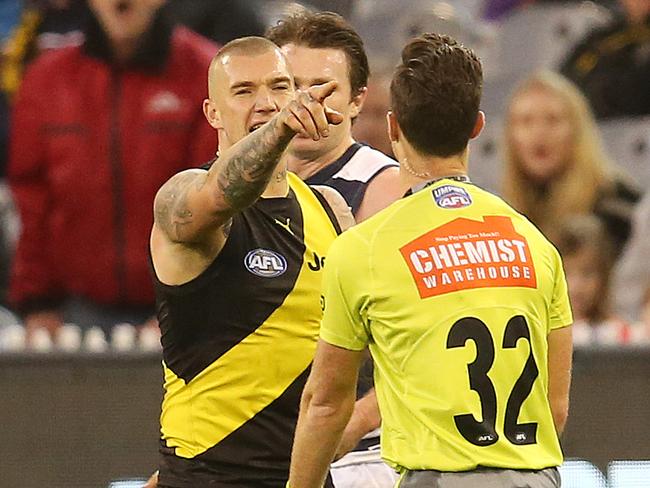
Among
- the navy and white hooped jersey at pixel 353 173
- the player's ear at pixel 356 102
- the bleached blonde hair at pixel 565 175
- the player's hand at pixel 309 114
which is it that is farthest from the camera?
the bleached blonde hair at pixel 565 175

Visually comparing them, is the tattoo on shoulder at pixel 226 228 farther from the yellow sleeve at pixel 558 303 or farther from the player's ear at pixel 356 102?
the player's ear at pixel 356 102

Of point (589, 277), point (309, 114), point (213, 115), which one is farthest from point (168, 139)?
point (309, 114)

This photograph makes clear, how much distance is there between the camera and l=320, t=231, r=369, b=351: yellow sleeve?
3.75m

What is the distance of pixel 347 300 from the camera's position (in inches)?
148

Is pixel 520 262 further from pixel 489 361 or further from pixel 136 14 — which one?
pixel 136 14

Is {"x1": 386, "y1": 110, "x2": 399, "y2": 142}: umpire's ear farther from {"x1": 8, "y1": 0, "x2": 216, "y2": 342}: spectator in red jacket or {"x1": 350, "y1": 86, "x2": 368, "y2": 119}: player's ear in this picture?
{"x1": 8, "y1": 0, "x2": 216, "y2": 342}: spectator in red jacket

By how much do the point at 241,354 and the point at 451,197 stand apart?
0.76m

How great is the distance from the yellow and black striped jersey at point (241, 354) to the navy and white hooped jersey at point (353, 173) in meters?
0.87

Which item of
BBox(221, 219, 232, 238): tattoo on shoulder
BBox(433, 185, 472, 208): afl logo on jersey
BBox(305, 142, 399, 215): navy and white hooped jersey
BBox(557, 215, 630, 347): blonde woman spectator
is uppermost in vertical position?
BBox(433, 185, 472, 208): afl logo on jersey

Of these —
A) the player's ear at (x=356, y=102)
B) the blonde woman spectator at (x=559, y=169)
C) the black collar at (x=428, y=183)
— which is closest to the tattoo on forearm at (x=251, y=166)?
the black collar at (x=428, y=183)

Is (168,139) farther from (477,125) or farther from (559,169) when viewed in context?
(477,125)

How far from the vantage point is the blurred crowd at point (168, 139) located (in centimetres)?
809

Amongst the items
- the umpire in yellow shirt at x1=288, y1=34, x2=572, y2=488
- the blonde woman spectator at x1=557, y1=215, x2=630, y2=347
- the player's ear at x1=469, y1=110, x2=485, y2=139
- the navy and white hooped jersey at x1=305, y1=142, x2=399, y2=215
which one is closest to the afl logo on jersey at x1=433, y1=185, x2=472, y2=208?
the umpire in yellow shirt at x1=288, y1=34, x2=572, y2=488

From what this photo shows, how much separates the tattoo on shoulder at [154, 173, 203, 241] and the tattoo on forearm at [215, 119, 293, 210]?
122 mm
